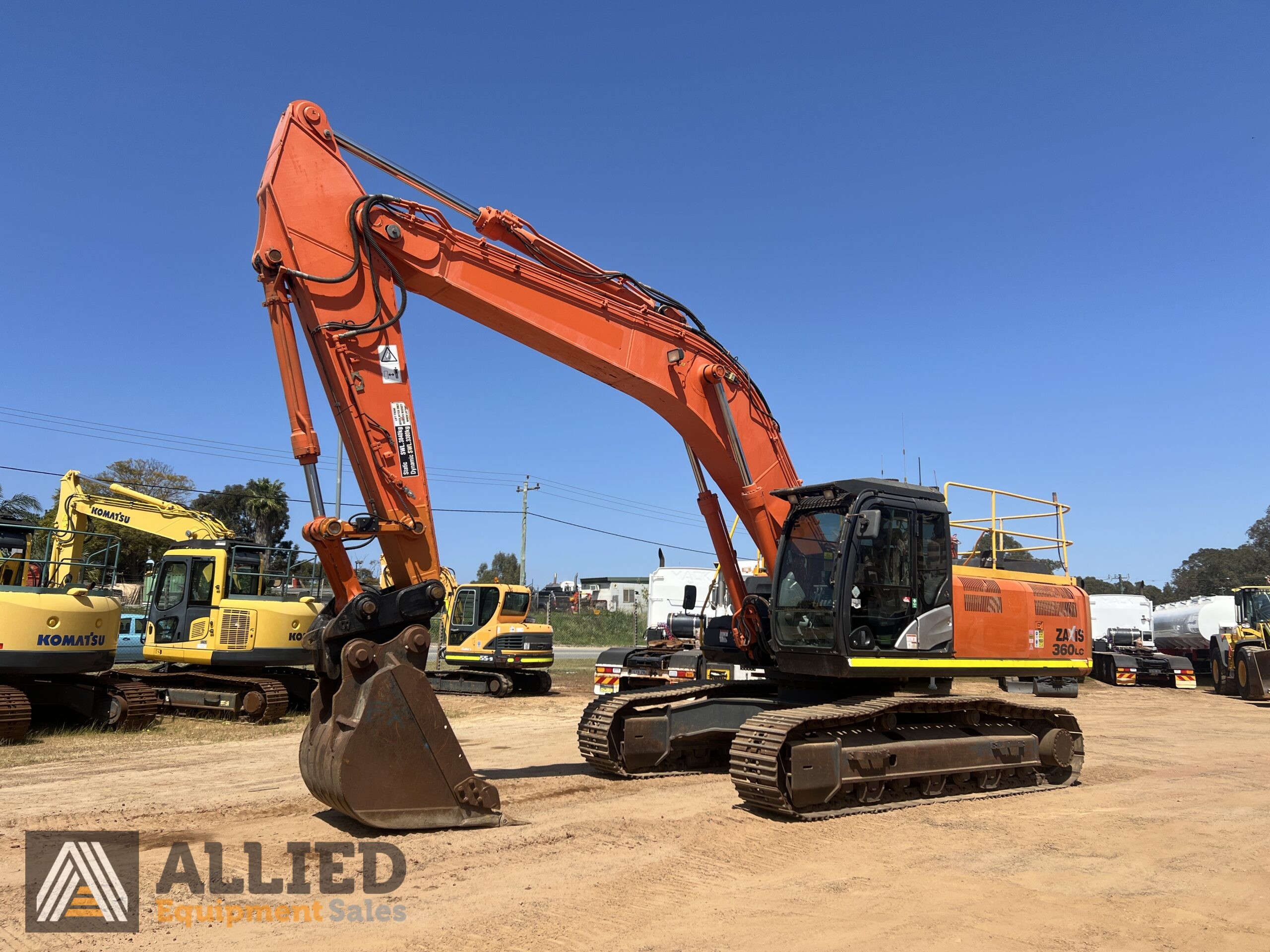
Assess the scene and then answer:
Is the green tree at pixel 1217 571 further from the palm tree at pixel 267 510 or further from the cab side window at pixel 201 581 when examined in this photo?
the cab side window at pixel 201 581

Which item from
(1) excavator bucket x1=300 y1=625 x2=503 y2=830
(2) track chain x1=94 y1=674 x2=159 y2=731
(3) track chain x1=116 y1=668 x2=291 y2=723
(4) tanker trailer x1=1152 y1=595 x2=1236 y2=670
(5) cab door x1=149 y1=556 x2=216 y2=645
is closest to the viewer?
(1) excavator bucket x1=300 y1=625 x2=503 y2=830

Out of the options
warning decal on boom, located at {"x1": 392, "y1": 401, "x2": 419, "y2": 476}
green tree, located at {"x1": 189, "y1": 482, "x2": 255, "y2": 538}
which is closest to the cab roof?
warning decal on boom, located at {"x1": 392, "y1": 401, "x2": 419, "y2": 476}

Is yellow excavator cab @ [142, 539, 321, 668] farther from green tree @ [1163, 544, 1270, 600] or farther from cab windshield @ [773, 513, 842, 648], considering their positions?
green tree @ [1163, 544, 1270, 600]

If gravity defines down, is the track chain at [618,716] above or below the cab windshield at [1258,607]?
below

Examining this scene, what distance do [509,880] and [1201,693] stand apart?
2614cm

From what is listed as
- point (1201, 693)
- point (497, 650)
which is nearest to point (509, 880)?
point (497, 650)

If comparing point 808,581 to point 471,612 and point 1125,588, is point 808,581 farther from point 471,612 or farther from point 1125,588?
point 1125,588

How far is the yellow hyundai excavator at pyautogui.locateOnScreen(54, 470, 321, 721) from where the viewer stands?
15.8 meters

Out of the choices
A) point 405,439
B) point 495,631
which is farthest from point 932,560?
point 495,631

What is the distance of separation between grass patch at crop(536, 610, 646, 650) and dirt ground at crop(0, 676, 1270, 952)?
36521mm

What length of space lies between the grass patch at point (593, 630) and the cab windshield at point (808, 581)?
1477 inches

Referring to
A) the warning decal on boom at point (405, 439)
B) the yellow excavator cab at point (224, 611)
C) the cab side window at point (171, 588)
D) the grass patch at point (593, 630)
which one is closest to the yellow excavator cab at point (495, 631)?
the yellow excavator cab at point (224, 611)

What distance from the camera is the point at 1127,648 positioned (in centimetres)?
3209

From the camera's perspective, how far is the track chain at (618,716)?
958cm
